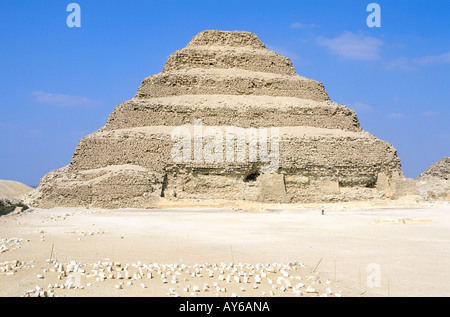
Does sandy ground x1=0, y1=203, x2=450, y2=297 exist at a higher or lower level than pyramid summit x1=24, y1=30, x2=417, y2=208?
lower

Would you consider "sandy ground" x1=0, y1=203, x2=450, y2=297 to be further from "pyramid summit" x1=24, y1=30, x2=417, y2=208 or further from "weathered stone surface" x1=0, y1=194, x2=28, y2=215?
"pyramid summit" x1=24, y1=30, x2=417, y2=208

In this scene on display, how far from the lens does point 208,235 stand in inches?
547

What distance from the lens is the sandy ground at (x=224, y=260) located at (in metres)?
7.04

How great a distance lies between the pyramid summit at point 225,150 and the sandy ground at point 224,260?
43.1 ft

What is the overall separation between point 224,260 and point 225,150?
72.8 feet

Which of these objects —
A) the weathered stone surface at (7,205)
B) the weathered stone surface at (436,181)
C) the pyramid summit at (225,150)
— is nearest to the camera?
the weathered stone surface at (7,205)

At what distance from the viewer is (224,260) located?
30.4 ft

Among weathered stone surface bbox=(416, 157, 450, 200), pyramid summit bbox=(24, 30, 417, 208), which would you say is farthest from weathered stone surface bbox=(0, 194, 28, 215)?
weathered stone surface bbox=(416, 157, 450, 200)

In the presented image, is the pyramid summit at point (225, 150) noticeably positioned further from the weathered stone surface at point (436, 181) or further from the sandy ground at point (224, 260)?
the weathered stone surface at point (436, 181)

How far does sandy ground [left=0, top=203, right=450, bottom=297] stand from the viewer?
7043 millimetres

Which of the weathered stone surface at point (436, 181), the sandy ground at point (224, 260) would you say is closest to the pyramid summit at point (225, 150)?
the sandy ground at point (224, 260)

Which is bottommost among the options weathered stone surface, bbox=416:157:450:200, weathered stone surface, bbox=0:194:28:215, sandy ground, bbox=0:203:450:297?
sandy ground, bbox=0:203:450:297

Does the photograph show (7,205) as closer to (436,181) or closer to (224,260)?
(224,260)

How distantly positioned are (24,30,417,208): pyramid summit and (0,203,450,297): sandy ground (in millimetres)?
13127
